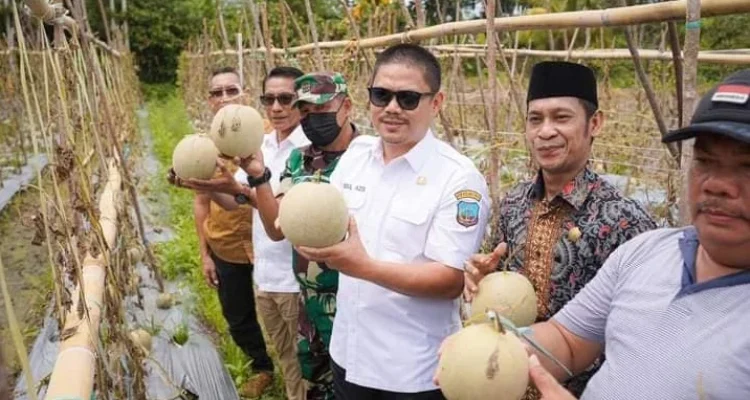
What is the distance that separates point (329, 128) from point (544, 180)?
1.03m

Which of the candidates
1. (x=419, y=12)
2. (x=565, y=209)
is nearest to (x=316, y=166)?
(x=419, y=12)

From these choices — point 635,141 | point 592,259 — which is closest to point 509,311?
point 592,259

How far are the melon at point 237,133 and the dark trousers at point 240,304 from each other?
1.02 meters

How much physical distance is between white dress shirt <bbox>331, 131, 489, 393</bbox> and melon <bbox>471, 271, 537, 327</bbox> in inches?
10.0

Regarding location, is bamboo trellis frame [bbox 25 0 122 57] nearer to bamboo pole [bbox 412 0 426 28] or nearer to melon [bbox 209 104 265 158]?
melon [bbox 209 104 265 158]

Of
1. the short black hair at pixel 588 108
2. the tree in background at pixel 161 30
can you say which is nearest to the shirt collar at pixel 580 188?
the short black hair at pixel 588 108

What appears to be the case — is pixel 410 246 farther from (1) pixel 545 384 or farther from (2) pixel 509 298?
(1) pixel 545 384

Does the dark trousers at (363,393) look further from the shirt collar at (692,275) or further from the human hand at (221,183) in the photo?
the shirt collar at (692,275)

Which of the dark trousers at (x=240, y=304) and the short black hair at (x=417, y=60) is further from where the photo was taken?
the dark trousers at (x=240, y=304)

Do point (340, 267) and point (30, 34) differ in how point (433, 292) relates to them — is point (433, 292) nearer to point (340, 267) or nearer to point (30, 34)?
point (340, 267)

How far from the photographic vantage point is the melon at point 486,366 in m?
1.22

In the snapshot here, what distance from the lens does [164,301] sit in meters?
4.23

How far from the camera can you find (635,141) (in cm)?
763

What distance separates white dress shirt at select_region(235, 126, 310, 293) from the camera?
2.89 m
